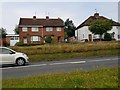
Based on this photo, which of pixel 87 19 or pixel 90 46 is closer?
pixel 90 46

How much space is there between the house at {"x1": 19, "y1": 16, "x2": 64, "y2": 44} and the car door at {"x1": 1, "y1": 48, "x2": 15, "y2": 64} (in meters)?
54.9

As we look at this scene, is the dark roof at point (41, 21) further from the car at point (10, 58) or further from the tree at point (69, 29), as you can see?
the car at point (10, 58)

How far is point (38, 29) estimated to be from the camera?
256ft

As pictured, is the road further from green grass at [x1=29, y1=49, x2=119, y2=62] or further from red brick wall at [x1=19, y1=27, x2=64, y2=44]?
red brick wall at [x1=19, y1=27, x2=64, y2=44]

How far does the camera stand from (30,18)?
80.9m

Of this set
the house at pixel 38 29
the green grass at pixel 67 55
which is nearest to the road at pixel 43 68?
the green grass at pixel 67 55

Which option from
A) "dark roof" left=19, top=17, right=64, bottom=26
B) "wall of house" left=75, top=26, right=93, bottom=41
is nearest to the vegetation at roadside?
"wall of house" left=75, top=26, right=93, bottom=41

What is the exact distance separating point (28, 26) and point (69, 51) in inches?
1900

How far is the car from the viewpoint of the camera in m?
20.7

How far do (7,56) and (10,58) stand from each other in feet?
0.87

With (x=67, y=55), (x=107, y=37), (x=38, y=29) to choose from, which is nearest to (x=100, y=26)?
(x=107, y=37)

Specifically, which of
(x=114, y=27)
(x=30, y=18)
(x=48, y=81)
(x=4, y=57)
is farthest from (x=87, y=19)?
(x=48, y=81)

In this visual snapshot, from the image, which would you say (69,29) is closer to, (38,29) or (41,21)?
(41,21)

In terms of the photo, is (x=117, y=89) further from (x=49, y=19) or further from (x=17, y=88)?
(x=49, y=19)
